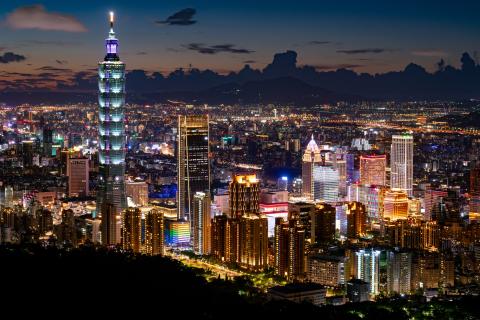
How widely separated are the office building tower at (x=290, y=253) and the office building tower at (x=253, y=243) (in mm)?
295

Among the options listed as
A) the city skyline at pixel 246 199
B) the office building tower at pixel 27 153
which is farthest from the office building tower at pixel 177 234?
the office building tower at pixel 27 153

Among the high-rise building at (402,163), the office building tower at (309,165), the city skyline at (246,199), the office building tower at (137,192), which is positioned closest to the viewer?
the city skyline at (246,199)

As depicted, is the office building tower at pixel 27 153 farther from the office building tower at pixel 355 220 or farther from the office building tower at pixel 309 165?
the office building tower at pixel 355 220

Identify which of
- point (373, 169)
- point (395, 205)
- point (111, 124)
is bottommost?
point (395, 205)

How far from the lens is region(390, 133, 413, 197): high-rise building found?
71.3ft

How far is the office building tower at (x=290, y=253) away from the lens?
13.6m

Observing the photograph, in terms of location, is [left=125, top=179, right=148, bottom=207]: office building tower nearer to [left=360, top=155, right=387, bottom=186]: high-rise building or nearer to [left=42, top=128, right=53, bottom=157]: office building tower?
[left=360, top=155, right=387, bottom=186]: high-rise building

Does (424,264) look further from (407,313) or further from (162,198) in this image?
(162,198)

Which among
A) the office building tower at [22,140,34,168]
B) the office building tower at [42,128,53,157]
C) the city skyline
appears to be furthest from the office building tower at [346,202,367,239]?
the office building tower at [42,128,53,157]

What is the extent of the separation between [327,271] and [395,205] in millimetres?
6477

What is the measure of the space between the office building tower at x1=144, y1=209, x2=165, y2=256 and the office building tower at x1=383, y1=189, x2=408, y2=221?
5718 millimetres

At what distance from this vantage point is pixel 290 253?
13.8 metres

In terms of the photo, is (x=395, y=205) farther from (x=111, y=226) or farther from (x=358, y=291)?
(x=358, y=291)

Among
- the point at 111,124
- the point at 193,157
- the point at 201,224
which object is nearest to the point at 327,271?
the point at 201,224
